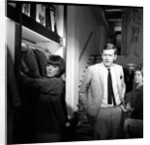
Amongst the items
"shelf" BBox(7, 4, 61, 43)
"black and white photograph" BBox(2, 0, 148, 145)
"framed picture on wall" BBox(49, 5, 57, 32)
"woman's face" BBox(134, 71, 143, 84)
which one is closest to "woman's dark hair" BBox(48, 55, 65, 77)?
"black and white photograph" BBox(2, 0, 148, 145)

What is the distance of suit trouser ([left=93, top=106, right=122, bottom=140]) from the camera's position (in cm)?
256

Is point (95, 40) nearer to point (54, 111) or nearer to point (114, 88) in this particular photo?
point (114, 88)

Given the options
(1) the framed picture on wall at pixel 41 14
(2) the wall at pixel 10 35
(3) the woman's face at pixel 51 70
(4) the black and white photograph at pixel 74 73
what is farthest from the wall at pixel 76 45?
(2) the wall at pixel 10 35

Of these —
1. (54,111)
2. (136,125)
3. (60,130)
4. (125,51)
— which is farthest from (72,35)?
(136,125)

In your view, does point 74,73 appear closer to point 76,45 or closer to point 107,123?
point 76,45

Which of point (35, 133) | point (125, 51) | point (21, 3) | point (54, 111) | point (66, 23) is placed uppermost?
point (21, 3)

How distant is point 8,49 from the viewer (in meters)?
2.39

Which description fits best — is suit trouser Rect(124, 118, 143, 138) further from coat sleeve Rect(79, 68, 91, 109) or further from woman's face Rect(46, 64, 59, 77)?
woman's face Rect(46, 64, 59, 77)

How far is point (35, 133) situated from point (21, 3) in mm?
1191

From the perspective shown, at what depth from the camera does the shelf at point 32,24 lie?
2361mm

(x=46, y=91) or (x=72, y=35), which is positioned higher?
(x=72, y=35)

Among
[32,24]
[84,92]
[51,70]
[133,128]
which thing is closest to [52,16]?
[32,24]

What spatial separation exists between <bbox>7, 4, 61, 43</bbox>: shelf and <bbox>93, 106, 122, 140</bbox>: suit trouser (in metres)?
0.82

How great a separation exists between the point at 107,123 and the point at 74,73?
1.89 feet
